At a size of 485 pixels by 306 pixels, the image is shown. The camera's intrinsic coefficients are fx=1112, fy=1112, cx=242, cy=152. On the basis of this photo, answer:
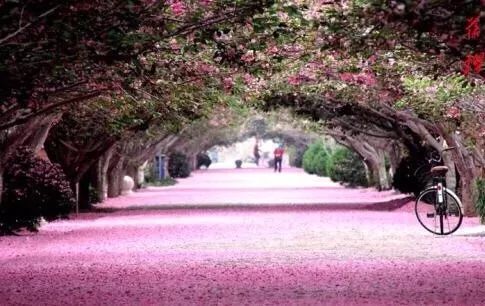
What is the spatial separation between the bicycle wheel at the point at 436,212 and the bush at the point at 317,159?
3922 centimetres

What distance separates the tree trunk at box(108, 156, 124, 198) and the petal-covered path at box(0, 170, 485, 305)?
12968 mm

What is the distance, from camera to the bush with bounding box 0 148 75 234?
69.2 ft

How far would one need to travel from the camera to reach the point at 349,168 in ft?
164

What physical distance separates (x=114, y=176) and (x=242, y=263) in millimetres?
25595

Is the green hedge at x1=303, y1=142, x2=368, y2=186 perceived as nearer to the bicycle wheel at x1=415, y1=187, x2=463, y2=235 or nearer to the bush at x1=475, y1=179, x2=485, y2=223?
the bicycle wheel at x1=415, y1=187, x2=463, y2=235

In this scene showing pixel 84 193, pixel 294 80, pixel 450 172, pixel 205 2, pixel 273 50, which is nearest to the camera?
pixel 205 2

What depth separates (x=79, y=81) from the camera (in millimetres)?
15188

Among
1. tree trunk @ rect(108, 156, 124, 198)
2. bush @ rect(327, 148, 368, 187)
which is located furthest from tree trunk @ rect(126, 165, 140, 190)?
bush @ rect(327, 148, 368, 187)

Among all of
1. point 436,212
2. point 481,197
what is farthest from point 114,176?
point 436,212

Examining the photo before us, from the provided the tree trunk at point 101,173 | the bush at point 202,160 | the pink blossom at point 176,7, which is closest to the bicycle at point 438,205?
the pink blossom at point 176,7

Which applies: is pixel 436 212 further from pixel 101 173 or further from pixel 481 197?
pixel 101 173

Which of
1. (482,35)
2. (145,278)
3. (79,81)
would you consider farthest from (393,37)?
(79,81)

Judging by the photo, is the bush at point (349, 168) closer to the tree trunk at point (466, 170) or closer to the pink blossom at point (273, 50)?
the tree trunk at point (466, 170)

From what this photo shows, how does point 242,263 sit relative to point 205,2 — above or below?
below
